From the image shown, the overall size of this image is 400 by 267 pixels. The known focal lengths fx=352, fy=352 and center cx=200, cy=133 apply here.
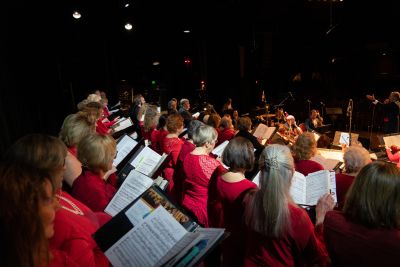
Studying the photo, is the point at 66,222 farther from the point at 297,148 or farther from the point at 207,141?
the point at 297,148

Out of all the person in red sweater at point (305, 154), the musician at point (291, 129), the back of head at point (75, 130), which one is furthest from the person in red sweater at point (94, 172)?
the musician at point (291, 129)

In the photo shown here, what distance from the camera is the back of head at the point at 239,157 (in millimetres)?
2756

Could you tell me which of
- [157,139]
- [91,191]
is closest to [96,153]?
[91,191]

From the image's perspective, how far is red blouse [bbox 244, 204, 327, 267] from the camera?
205 cm

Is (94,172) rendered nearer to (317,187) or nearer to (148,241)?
(148,241)

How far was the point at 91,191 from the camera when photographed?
2510mm

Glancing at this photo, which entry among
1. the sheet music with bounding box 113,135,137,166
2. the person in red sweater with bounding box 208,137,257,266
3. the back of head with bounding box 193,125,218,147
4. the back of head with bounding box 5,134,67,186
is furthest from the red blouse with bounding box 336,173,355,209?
the back of head with bounding box 5,134,67,186

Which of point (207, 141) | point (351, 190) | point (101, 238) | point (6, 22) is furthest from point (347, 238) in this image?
point (6, 22)

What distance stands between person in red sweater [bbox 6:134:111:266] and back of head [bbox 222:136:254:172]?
1063mm

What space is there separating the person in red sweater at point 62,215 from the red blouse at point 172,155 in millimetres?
2361

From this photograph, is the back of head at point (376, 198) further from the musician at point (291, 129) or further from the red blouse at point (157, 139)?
the musician at point (291, 129)

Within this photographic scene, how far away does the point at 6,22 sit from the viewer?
5.30 m

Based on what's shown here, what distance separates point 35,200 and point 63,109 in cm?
763

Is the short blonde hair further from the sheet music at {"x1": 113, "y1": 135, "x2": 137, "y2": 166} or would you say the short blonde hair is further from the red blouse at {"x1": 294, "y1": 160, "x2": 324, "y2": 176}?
the red blouse at {"x1": 294, "y1": 160, "x2": 324, "y2": 176}
